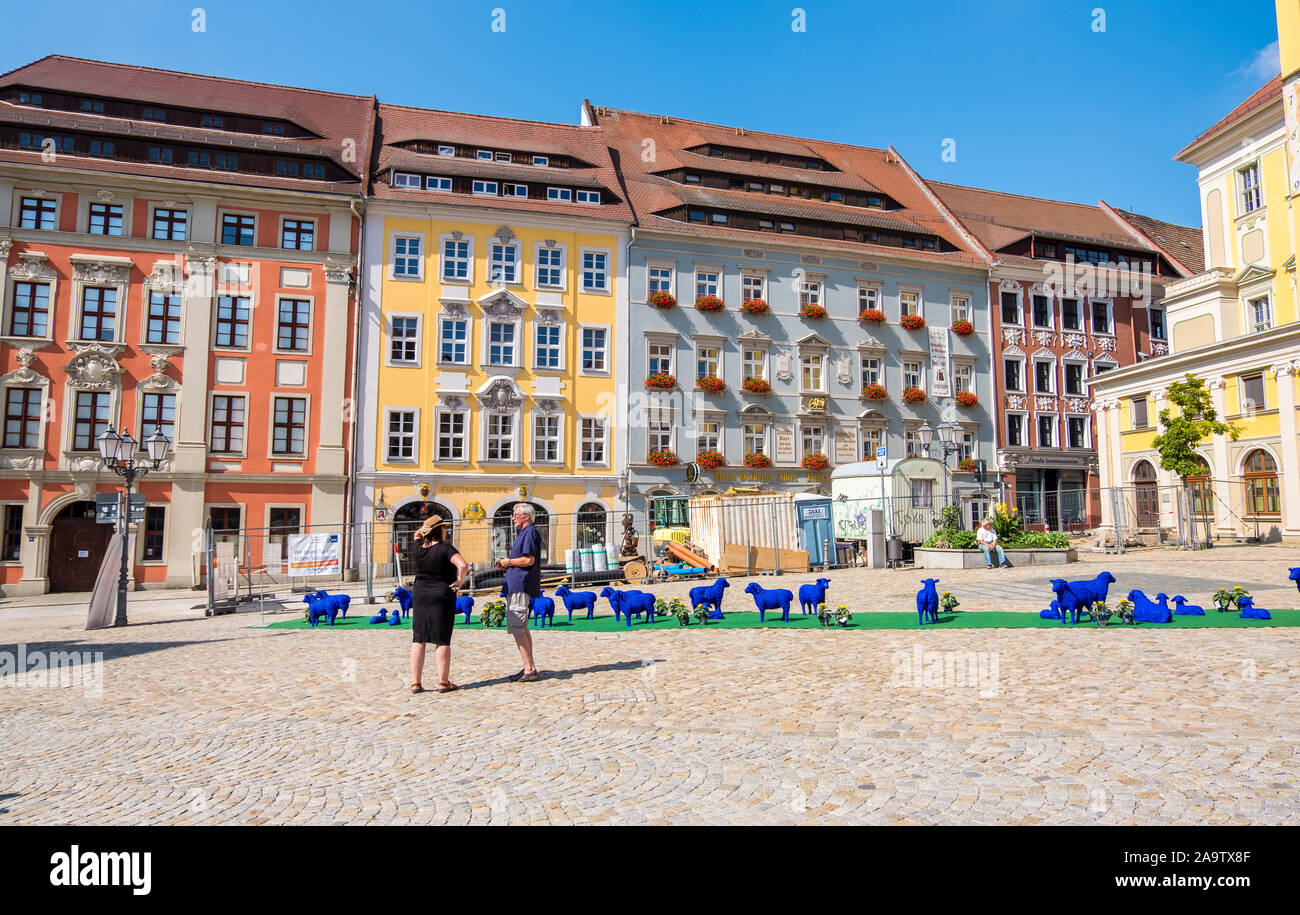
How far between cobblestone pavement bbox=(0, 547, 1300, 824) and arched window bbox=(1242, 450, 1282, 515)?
2230 centimetres

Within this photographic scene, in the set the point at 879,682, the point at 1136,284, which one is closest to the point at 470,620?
the point at 879,682

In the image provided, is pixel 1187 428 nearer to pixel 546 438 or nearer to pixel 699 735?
pixel 546 438

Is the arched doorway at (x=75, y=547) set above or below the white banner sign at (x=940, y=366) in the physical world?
below

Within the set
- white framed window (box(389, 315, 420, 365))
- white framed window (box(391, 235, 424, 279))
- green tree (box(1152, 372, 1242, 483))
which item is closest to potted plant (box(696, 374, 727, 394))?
white framed window (box(389, 315, 420, 365))

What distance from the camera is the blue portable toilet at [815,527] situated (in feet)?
80.3

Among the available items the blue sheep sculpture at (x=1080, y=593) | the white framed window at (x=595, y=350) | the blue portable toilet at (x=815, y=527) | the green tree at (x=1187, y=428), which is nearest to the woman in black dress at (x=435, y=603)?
the blue sheep sculpture at (x=1080, y=593)

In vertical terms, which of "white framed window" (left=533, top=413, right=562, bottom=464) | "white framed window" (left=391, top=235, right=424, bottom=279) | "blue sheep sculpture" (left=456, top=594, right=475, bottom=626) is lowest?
"blue sheep sculpture" (left=456, top=594, right=475, bottom=626)

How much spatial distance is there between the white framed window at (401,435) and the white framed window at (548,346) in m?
5.22

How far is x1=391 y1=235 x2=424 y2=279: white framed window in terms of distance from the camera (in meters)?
31.6

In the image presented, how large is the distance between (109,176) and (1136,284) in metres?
45.1

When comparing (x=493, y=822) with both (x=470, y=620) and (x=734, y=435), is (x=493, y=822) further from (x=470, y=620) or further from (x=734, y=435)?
(x=734, y=435)

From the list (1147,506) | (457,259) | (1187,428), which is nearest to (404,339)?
(457,259)

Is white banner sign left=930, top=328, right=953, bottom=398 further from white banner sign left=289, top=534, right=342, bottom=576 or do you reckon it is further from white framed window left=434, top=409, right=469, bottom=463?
white banner sign left=289, top=534, right=342, bottom=576

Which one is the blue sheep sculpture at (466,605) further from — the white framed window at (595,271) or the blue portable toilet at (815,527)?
the white framed window at (595,271)
